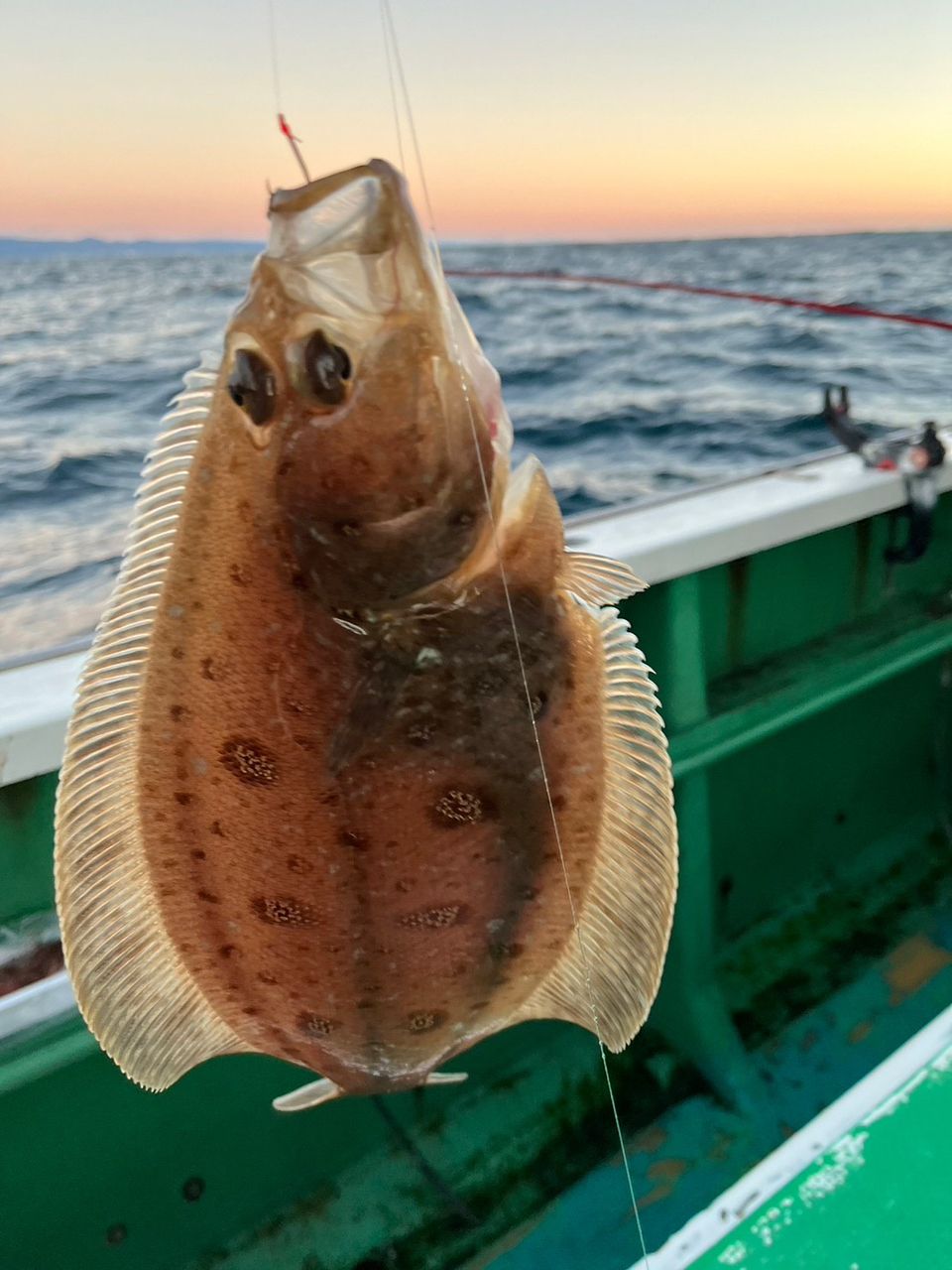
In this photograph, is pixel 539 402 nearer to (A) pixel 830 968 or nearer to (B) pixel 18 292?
(A) pixel 830 968

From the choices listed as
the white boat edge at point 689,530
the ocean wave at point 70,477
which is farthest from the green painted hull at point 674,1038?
the ocean wave at point 70,477

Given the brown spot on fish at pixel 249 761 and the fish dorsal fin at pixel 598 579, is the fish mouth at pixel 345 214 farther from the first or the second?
the brown spot on fish at pixel 249 761

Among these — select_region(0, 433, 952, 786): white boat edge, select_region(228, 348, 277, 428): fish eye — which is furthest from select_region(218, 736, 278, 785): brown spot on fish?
select_region(0, 433, 952, 786): white boat edge

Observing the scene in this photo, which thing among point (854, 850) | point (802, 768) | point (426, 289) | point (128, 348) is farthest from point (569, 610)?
point (128, 348)

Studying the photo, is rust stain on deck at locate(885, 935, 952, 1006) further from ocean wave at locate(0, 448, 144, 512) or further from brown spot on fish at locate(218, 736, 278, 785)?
ocean wave at locate(0, 448, 144, 512)

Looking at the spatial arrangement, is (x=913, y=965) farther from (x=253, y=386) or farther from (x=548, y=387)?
(x=548, y=387)

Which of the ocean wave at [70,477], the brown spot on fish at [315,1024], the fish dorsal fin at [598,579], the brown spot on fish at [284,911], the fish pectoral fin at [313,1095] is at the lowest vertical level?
the ocean wave at [70,477]

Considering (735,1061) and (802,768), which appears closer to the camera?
(735,1061)
